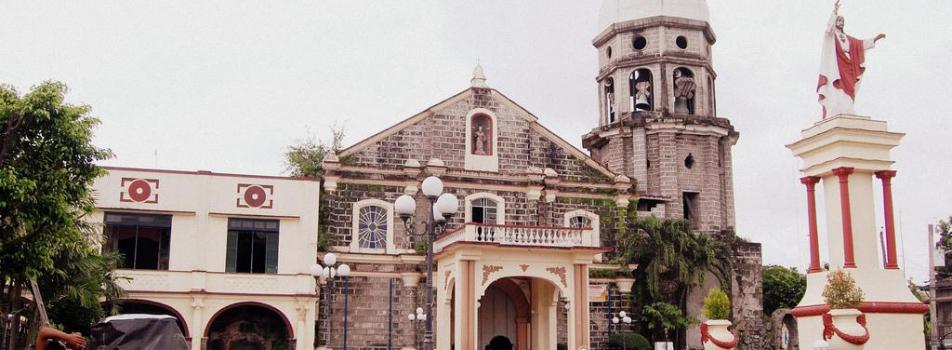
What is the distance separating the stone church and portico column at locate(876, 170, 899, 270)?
9651mm

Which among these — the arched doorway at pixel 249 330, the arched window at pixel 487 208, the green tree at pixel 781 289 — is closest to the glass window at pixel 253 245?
the arched doorway at pixel 249 330

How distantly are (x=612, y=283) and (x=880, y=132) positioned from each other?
586 inches

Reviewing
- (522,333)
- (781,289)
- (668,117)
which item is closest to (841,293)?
(522,333)

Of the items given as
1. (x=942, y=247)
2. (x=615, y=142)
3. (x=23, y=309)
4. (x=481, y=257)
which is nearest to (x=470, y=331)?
(x=481, y=257)

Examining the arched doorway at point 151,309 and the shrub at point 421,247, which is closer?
the arched doorway at point 151,309

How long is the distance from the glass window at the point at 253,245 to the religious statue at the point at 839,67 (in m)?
17.0

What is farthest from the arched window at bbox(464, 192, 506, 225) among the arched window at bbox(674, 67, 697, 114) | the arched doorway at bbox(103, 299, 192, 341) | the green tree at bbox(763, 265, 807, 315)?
Answer: the green tree at bbox(763, 265, 807, 315)

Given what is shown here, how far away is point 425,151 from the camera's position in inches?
1300

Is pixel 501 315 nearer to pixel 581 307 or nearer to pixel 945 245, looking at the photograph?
pixel 581 307

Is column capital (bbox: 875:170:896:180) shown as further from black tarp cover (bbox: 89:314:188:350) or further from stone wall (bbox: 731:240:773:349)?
stone wall (bbox: 731:240:773:349)

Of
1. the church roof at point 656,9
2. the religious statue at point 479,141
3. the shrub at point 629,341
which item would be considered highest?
the church roof at point 656,9

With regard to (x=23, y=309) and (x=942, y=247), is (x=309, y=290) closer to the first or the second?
(x=23, y=309)

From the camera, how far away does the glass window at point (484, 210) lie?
3288cm

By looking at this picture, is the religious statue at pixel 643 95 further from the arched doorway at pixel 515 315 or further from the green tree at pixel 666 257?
the arched doorway at pixel 515 315
